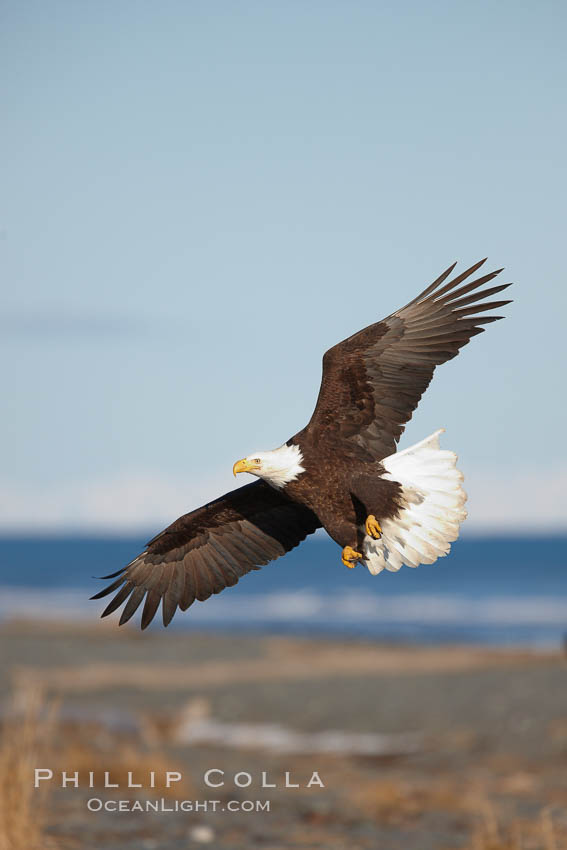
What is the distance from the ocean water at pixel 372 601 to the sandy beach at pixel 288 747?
373 centimetres

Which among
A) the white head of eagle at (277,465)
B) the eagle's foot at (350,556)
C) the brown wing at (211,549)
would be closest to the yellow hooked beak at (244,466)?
the white head of eagle at (277,465)

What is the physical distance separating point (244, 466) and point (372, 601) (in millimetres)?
41319

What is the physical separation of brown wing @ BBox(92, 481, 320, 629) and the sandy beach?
87 cm

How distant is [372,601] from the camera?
Result: 153ft

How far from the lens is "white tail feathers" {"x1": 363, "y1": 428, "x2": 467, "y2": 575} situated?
234 inches

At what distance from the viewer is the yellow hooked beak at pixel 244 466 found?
19.4 ft

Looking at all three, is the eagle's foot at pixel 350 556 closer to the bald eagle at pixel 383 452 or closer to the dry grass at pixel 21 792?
the bald eagle at pixel 383 452

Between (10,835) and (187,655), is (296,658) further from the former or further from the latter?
(10,835)

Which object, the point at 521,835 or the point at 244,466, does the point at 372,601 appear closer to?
the point at 521,835

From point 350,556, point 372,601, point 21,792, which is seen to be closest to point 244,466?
point 350,556

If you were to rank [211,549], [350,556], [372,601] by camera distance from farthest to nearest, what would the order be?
[372,601], [211,549], [350,556]

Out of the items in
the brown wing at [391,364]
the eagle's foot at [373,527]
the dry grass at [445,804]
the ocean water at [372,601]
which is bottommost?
the dry grass at [445,804]

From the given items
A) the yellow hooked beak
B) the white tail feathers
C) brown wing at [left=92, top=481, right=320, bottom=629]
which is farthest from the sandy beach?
the yellow hooked beak

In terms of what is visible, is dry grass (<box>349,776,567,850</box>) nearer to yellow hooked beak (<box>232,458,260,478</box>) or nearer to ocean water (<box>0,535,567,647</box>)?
yellow hooked beak (<box>232,458,260,478</box>)
